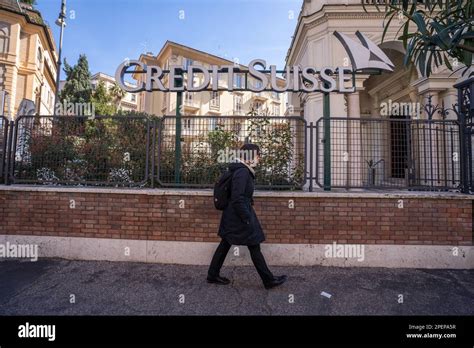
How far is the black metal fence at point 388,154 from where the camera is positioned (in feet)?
16.3

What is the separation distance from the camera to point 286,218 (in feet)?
15.2

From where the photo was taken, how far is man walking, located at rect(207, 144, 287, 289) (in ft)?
11.6

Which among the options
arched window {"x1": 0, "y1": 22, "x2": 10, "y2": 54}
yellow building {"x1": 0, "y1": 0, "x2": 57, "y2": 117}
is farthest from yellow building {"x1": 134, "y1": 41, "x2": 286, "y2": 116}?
arched window {"x1": 0, "y1": 22, "x2": 10, "y2": 54}

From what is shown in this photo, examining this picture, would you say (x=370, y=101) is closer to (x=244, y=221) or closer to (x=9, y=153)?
(x=244, y=221)

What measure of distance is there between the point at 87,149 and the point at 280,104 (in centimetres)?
4194

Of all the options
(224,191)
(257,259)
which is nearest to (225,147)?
(224,191)

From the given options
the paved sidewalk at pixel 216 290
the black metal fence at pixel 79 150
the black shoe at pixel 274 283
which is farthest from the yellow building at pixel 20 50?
the black shoe at pixel 274 283

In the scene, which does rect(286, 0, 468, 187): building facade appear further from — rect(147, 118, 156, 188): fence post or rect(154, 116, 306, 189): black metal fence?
rect(147, 118, 156, 188): fence post

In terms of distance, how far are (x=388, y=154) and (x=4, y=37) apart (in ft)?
103

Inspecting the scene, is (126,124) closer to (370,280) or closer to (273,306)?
(273,306)

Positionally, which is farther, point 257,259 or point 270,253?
point 270,253

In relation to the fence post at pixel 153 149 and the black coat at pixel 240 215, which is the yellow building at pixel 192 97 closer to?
the fence post at pixel 153 149

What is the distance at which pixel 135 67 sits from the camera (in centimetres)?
568

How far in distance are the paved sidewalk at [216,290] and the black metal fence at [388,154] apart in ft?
5.19
